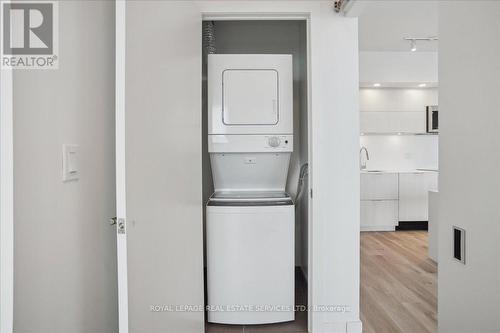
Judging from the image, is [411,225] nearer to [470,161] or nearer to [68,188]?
[470,161]

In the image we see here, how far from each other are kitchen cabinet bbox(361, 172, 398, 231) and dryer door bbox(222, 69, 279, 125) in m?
2.82

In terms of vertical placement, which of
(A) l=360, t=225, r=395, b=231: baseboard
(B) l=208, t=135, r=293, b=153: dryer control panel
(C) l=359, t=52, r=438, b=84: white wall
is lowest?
(A) l=360, t=225, r=395, b=231: baseboard

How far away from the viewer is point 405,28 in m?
3.63

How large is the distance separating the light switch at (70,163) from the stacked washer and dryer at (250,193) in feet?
3.53

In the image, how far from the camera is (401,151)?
16.4 ft

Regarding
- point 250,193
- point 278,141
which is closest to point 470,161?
point 278,141

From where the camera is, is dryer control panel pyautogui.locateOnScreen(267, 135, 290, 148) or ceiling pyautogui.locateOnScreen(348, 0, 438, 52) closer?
dryer control panel pyautogui.locateOnScreen(267, 135, 290, 148)

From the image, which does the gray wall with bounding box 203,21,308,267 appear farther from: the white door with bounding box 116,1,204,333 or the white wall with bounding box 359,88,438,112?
the white wall with bounding box 359,88,438,112

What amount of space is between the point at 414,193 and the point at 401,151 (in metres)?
0.81

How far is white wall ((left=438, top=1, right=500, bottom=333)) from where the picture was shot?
0.79 m

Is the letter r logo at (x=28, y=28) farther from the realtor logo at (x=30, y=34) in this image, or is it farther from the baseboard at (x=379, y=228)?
the baseboard at (x=379, y=228)

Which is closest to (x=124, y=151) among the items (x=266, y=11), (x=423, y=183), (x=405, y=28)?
(x=266, y=11)

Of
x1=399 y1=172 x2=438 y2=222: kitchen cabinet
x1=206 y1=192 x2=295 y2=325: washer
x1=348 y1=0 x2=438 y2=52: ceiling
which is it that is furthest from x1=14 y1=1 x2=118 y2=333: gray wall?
x1=399 y1=172 x2=438 y2=222: kitchen cabinet

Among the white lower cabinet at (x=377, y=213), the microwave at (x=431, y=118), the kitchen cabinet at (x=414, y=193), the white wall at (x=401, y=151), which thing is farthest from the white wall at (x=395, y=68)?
the white lower cabinet at (x=377, y=213)
